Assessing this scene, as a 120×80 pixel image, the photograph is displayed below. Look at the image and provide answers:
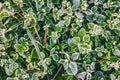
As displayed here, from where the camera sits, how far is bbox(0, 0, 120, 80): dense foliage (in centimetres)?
142

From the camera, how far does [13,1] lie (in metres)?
1.50

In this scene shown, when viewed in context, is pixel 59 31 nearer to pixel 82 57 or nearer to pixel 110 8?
→ pixel 82 57

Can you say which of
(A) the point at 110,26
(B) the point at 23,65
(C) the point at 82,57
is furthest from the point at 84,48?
(B) the point at 23,65

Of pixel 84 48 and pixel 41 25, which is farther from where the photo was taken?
pixel 41 25

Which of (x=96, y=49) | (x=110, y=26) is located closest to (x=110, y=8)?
(x=110, y=26)

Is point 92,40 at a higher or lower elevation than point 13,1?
lower

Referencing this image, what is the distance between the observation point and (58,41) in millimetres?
1479

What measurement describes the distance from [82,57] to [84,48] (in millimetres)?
69

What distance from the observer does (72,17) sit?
1487 mm

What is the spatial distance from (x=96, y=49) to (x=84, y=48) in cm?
8

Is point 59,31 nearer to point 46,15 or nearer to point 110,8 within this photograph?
point 46,15

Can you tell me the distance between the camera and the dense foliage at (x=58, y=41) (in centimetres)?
142

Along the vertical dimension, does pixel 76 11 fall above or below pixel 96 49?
above

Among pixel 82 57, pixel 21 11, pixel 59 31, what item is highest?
pixel 21 11
